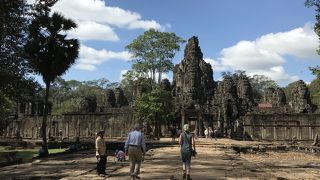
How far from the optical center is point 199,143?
1251 inches

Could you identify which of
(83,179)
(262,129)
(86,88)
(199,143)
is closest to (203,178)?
(83,179)

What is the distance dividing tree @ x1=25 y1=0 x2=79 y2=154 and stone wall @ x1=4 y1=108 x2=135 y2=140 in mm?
17434

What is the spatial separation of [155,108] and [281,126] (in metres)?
11.6

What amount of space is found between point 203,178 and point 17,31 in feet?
53.5

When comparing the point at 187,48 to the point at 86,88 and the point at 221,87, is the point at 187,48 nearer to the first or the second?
the point at 221,87

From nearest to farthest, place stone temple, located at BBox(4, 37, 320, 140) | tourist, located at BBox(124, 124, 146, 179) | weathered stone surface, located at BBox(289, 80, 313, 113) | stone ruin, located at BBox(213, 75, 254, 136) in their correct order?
tourist, located at BBox(124, 124, 146, 179)
stone temple, located at BBox(4, 37, 320, 140)
stone ruin, located at BBox(213, 75, 254, 136)
weathered stone surface, located at BBox(289, 80, 313, 113)

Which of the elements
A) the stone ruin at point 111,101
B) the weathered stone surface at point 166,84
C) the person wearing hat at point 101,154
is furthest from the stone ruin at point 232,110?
Answer: the person wearing hat at point 101,154

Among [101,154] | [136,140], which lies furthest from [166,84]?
[136,140]

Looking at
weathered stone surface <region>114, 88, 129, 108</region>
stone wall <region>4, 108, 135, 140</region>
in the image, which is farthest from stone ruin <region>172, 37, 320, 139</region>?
weathered stone surface <region>114, 88, 129, 108</region>

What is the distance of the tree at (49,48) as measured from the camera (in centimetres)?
2703

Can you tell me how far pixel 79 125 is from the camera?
47.6m

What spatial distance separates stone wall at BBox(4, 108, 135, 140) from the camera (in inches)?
1791

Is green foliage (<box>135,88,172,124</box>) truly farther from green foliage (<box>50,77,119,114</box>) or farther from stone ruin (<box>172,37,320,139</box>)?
green foliage (<box>50,77,119,114</box>)

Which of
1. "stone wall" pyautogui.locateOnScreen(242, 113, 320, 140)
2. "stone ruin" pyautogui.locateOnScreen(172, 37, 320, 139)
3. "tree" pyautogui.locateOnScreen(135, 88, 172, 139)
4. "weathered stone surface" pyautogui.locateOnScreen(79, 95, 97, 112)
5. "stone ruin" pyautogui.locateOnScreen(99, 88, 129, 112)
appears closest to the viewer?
"stone wall" pyautogui.locateOnScreen(242, 113, 320, 140)
